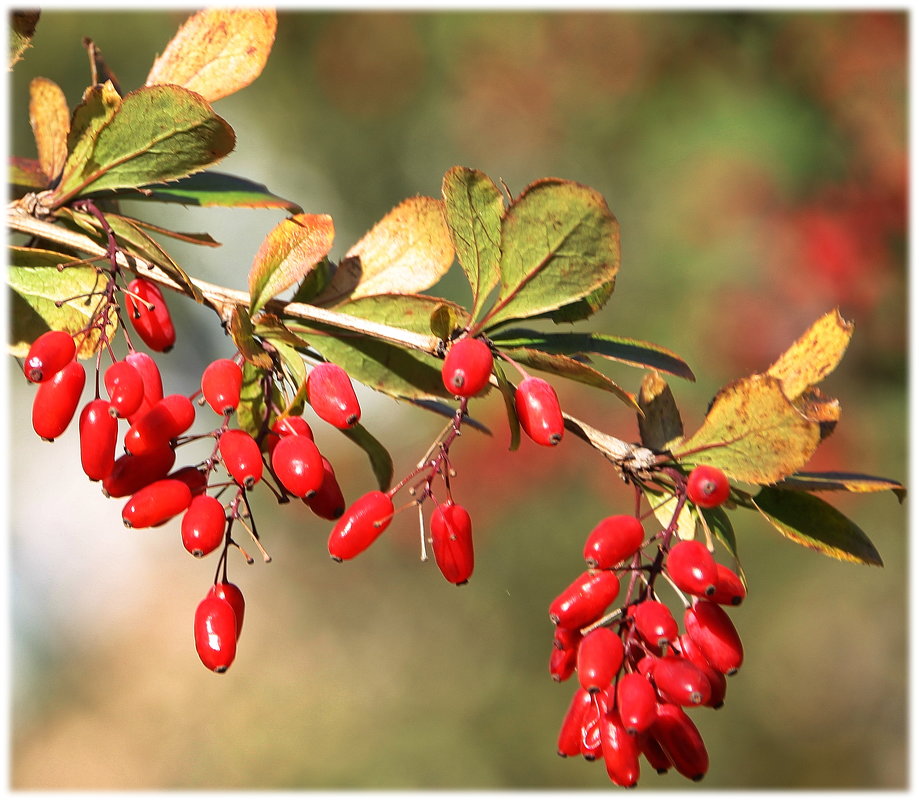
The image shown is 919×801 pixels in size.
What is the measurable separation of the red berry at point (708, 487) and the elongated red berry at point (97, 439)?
1.12 ft

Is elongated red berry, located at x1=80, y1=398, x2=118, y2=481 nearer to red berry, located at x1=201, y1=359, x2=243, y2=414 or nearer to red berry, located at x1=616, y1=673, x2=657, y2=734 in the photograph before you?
red berry, located at x1=201, y1=359, x2=243, y2=414

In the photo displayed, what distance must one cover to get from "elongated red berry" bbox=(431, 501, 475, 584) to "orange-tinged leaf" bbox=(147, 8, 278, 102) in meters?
0.32

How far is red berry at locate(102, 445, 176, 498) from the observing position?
1.98 feet

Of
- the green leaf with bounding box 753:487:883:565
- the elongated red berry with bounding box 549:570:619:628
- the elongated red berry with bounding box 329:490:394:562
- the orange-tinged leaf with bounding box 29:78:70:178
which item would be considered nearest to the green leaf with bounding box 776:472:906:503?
the green leaf with bounding box 753:487:883:565

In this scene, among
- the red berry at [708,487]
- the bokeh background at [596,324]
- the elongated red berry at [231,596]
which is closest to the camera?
the red berry at [708,487]

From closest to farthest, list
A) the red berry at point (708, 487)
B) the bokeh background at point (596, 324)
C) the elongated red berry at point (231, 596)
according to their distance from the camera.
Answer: the red berry at point (708, 487) < the elongated red berry at point (231, 596) < the bokeh background at point (596, 324)

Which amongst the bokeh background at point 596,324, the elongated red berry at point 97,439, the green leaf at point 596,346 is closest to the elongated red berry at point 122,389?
the elongated red berry at point 97,439

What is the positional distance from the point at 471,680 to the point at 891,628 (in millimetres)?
1568

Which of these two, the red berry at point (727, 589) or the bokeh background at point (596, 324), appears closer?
the red berry at point (727, 589)

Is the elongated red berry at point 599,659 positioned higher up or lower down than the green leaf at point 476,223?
lower down

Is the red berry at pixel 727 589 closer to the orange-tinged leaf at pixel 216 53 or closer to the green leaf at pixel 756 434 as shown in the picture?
the green leaf at pixel 756 434

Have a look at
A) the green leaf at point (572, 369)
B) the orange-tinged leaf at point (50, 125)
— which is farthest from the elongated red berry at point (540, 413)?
the orange-tinged leaf at point (50, 125)

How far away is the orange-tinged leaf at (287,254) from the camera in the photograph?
0.62 meters

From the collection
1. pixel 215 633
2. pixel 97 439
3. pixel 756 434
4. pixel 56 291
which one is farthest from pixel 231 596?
pixel 756 434
